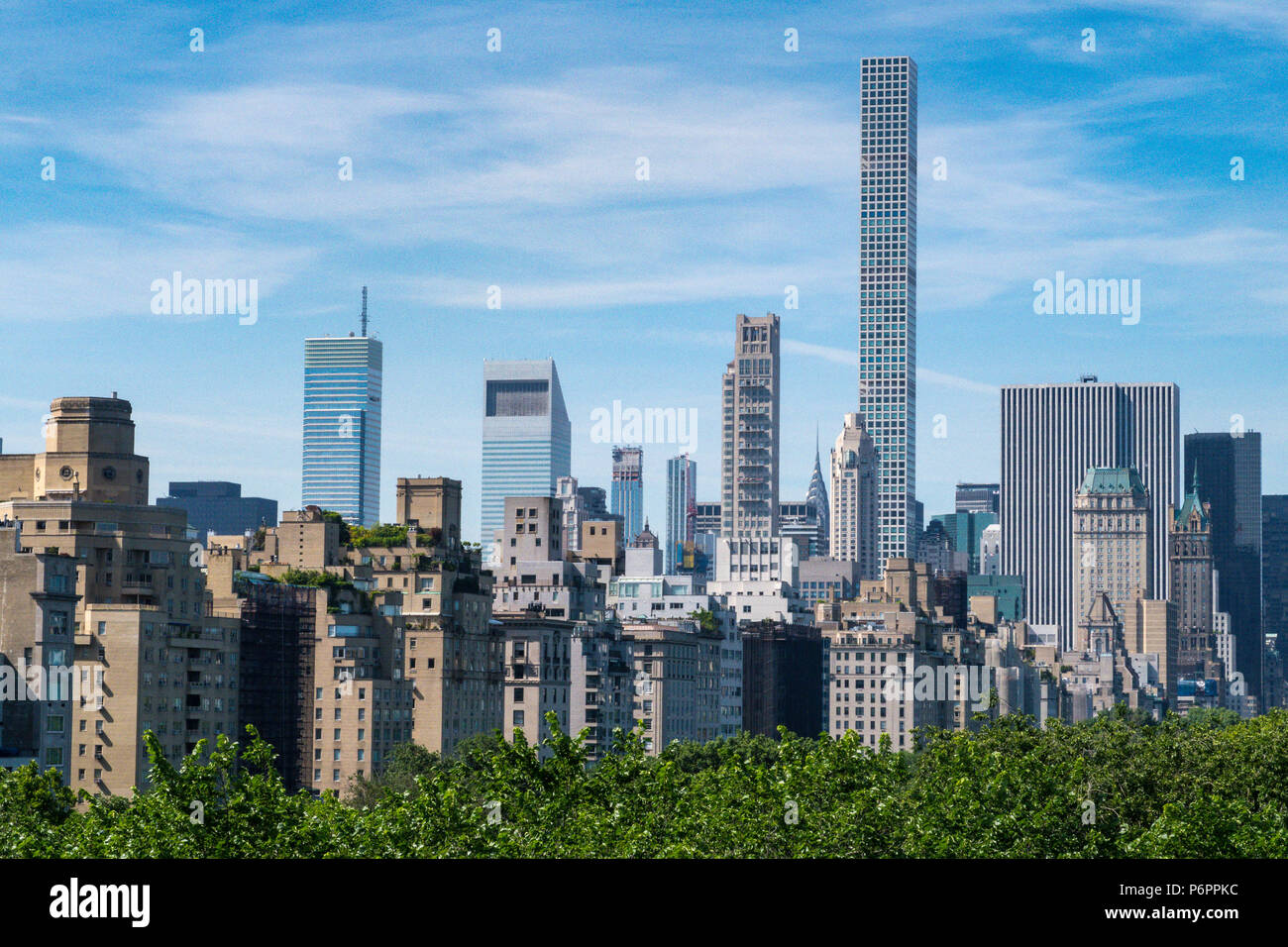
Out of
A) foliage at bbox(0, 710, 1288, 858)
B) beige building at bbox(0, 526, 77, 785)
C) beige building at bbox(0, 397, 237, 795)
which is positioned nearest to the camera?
foliage at bbox(0, 710, 1288, 858)

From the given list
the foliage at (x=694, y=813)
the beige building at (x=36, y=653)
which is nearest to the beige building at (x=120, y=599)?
the beige building at (x=36, y=653)

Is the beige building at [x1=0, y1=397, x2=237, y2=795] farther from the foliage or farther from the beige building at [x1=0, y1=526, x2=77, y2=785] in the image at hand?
the foliage

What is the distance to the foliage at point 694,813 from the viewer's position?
183 ft

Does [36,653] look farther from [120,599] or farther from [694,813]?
[694,813]

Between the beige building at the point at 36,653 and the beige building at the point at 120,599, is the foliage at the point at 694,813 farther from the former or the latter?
the beige building at the point at 120,599

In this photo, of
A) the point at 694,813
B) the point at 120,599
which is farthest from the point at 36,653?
the point at 694,813

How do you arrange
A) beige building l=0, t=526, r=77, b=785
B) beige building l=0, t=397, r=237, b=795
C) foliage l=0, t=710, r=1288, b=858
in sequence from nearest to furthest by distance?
foliage l=0, t=710, r=1288, b=858 → beige building l=0, t=526, r=77, b=785 → beige building l=0, t=397, r=237, b=795

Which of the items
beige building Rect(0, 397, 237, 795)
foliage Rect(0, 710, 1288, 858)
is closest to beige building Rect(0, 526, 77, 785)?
beige building Rect(0, 397, 237, 795)

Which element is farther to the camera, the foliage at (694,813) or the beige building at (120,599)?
the beige building at (120,599)

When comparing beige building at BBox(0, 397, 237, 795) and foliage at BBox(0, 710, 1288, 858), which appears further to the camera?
beige building at BBox(0, 397, 237, 795)

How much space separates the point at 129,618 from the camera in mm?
152625

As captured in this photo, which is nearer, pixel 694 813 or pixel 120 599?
pixel 694 813

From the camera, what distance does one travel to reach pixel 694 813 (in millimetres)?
65562

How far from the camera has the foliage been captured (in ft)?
183
